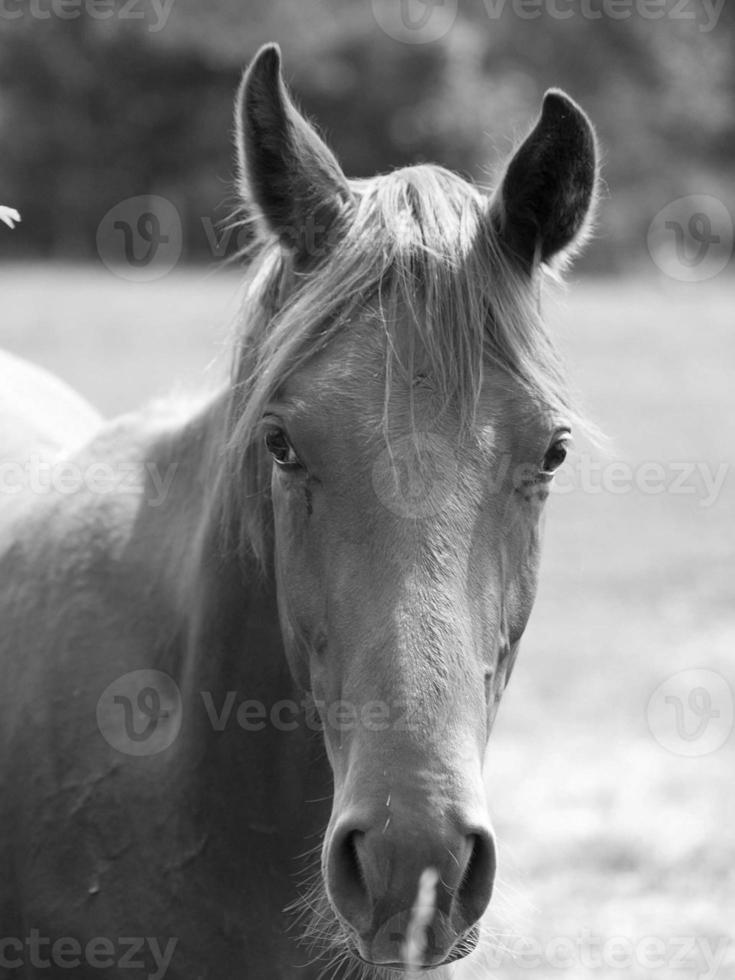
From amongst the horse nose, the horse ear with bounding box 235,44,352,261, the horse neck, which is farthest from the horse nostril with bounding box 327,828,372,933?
the horse ear with bounding box 235,44,352,261

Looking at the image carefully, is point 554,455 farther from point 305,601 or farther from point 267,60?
point 267,60

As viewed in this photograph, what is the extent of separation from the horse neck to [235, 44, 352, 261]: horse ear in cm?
56

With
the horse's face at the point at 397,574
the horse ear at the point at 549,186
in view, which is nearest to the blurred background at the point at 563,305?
the horse ear at the point at 549,186

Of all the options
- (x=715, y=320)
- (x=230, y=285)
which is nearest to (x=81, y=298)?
(x=230, y=285)

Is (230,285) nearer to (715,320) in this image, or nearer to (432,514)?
(715,320)

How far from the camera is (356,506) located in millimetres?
2320

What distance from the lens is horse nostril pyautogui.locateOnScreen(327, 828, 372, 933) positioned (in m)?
2.09

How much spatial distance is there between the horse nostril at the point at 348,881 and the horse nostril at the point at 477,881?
17cm

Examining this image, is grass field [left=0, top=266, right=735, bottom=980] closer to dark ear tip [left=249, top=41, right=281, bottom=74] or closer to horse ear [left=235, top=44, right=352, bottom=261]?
horse ear [left=235, top=44, right=352, bottom=261]

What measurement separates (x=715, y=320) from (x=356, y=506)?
22.2 metres

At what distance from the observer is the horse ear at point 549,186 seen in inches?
101

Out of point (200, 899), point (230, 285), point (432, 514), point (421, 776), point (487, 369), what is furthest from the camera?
point (230, 285)

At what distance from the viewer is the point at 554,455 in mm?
2514

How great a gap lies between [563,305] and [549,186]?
421mm
